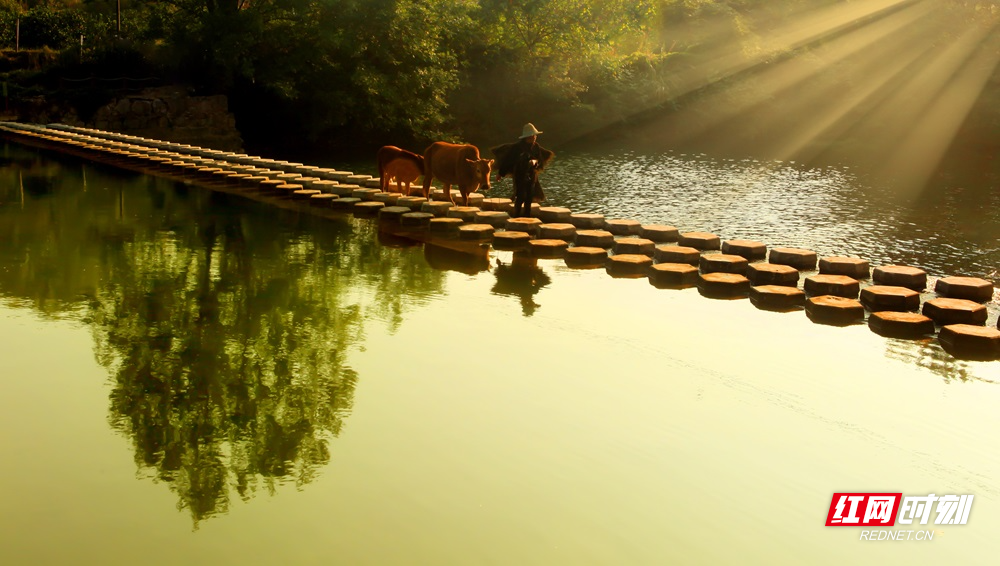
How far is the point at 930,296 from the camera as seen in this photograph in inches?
333

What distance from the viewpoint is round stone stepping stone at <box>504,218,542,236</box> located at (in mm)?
11570

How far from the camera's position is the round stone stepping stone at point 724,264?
915 cm

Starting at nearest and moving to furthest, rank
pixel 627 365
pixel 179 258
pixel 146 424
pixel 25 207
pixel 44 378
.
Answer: pixel 146 424, pixel 44 378, pixel 627 365, pixel 179 258, pixel 25 207

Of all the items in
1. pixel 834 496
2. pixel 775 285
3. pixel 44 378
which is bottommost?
pixel 44 378

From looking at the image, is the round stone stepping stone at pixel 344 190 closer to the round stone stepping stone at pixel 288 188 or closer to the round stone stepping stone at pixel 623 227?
the round stone stepping stone at pixel 288 188

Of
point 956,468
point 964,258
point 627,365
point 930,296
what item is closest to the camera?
point 956,468

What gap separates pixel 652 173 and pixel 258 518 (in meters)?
18.1

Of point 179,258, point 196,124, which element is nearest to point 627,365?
point 179,258

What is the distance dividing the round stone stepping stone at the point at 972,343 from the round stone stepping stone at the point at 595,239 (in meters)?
4.30

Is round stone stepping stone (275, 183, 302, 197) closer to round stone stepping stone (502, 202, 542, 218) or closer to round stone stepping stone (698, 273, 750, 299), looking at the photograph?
round stone stepping stone (502, 202, 542, 218)

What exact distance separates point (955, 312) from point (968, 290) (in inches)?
34.9

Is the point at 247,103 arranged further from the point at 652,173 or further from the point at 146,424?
the point at 146,424

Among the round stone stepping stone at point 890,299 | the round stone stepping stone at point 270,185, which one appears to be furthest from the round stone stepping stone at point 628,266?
the round stone stepping stone at point 270,185

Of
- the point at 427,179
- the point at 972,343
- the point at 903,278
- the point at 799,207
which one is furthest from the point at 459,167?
the point at 972,343
